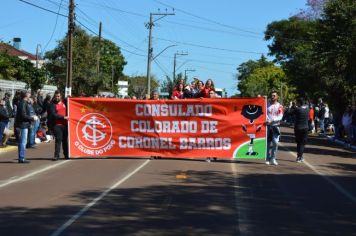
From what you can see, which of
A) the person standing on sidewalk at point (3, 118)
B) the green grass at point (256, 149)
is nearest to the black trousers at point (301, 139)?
the green grass at point (256, 149)

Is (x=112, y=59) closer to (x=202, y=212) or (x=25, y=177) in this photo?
(x=25, y=177)

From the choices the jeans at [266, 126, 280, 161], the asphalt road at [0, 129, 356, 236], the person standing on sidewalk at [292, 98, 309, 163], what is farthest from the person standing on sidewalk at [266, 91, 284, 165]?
the person standing on sidewalk at [292, 98, 309, 163]

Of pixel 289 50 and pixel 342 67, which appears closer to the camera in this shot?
pixel 342 67

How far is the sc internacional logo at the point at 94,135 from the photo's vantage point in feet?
52.7

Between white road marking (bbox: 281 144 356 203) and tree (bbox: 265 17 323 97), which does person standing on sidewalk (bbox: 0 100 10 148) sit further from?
tree (bbox: 265 17 323 97)

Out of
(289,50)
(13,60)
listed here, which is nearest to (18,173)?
(13,60)

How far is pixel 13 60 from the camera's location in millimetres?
34625

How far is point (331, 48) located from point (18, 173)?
694 inches

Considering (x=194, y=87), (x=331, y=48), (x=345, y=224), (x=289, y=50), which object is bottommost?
(x=345, y=224)

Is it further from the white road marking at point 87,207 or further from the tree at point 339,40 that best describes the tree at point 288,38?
the white road marking at point 87,207

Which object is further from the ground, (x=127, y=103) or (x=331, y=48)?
(x=331, y=48)

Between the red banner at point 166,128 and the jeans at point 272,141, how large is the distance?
34 cm

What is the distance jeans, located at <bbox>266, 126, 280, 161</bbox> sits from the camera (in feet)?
51.0

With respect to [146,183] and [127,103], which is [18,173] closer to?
[146,183]
